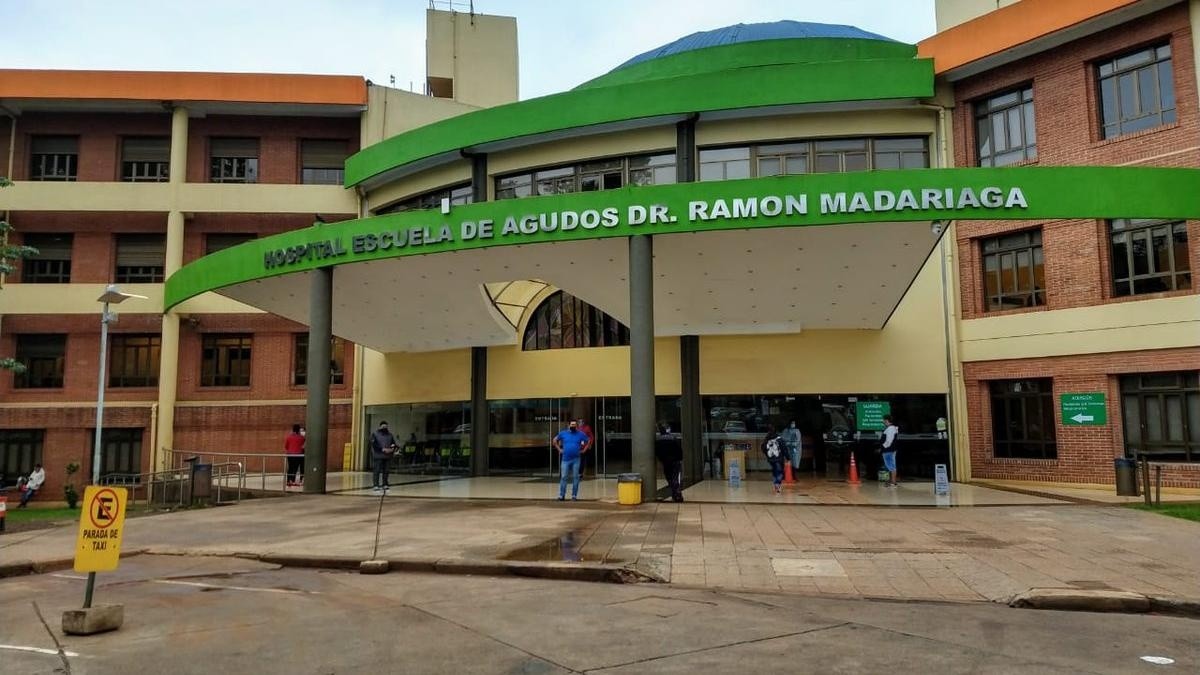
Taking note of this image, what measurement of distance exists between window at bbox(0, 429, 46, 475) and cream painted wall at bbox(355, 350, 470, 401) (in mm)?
11833

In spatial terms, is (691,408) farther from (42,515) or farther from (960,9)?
(42,515)

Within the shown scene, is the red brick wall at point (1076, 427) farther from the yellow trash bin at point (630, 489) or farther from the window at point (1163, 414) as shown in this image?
the yellow trash bin at point (630, 489)

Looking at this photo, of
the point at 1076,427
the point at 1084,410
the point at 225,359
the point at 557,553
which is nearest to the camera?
the point at 557,553

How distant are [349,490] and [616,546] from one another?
1062 centimetres

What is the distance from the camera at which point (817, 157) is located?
21125 mm

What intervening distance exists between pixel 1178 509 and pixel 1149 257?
6799 mm

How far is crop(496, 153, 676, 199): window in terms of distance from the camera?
2191cm

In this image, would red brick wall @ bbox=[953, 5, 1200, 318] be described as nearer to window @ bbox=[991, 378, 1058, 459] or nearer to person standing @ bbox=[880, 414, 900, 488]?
window @ bbox=[991, 378, 1058, 459]

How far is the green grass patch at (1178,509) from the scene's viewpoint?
12.9 m

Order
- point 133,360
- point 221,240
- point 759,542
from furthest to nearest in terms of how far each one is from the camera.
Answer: point 221,240, point 133,360, point 759,542

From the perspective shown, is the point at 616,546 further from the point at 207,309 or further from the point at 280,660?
the point at 207,309

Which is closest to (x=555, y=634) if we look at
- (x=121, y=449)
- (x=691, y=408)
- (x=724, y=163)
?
(x=691, y=408)

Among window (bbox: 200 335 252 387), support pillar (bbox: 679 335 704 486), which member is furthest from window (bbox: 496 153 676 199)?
window (bbox: 200 335 252 387)

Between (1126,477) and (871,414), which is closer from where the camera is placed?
(1126,477)
